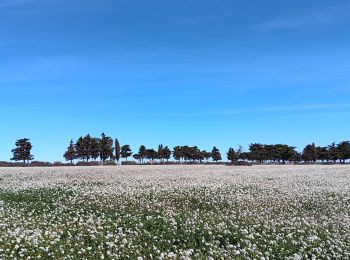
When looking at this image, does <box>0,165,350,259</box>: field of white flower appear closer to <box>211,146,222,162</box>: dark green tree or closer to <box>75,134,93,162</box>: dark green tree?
<box>75,134,93,162</box>: dark green tree

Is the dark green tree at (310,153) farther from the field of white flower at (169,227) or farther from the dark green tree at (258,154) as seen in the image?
the field of white flower at (169,227)

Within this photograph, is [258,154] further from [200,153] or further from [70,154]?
[70,154]

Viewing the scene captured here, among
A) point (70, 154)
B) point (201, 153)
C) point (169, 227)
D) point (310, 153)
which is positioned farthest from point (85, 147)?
point (169, 227)

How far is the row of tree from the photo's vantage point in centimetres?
12212

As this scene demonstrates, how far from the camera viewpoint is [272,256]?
11688mm

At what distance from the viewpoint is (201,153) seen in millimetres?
149875

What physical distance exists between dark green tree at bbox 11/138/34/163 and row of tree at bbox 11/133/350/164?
14.8 metres

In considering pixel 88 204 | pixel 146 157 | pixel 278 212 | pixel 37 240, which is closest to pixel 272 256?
pixel 37 240

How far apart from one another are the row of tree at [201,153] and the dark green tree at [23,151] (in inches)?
584

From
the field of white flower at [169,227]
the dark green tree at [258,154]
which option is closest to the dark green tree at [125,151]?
the dark green tree at [258,154]

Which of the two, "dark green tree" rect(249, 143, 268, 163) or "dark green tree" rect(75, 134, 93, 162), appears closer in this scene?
"dark green tree" rect(75, 134, 93, 162)

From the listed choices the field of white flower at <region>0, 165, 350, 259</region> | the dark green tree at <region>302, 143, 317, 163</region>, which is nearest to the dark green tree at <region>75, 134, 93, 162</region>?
the dark green tree at <region>302, 143, 317, 163</region>

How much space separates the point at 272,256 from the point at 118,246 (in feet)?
13.8

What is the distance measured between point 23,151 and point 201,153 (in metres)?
62.5
